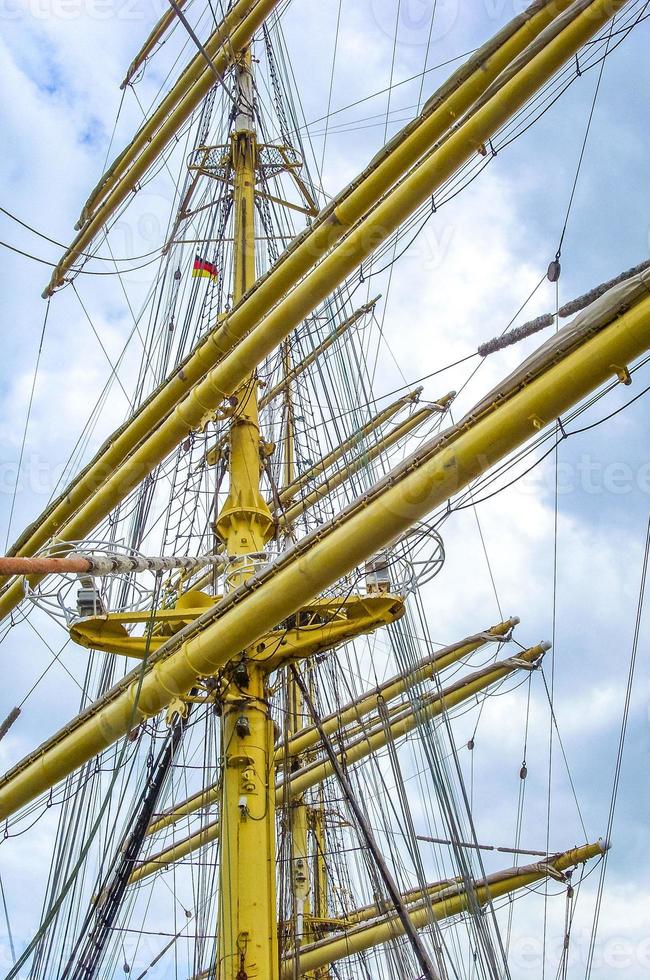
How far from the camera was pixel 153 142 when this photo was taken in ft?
50.5

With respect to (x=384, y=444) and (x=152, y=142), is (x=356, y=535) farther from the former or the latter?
(x=152, y=142)

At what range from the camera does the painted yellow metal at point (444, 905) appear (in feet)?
46.6

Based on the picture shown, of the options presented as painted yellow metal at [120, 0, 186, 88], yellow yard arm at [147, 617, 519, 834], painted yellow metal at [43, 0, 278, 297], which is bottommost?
yellow yard arm at [147, 617, 519, 834]

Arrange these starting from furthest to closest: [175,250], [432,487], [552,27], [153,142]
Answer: [175,250] → [153,142] → [552,27] → [432,487]

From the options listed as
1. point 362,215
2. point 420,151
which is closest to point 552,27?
point 420,151

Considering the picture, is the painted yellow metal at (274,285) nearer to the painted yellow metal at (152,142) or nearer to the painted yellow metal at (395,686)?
the painted yellow metal at (152,142)

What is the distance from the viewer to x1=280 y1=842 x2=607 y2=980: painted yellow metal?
14219 mm

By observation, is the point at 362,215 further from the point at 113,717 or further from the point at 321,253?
the point at 113,717

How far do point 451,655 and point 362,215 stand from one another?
A: 8.29 meters

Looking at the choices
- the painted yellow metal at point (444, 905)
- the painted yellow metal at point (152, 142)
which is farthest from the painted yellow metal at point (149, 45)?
the painted yellow metal at point (444, 905)

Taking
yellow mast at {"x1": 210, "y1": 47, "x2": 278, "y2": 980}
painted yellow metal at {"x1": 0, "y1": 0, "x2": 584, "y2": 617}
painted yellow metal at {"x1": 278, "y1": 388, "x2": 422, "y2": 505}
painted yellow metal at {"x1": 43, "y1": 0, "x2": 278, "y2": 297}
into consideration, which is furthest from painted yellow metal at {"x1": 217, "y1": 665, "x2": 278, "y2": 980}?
painted yellow metal at {"x1": 43, "y1": 0, "x2": 278, "y2": 297}

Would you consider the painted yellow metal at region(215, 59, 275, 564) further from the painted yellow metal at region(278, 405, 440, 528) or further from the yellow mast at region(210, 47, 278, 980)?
the painted yellow metal at region(278, 405, 440, 528)

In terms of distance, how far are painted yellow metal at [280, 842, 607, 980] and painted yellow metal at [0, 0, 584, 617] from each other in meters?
6.81

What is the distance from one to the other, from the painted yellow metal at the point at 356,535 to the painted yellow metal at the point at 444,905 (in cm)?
580
